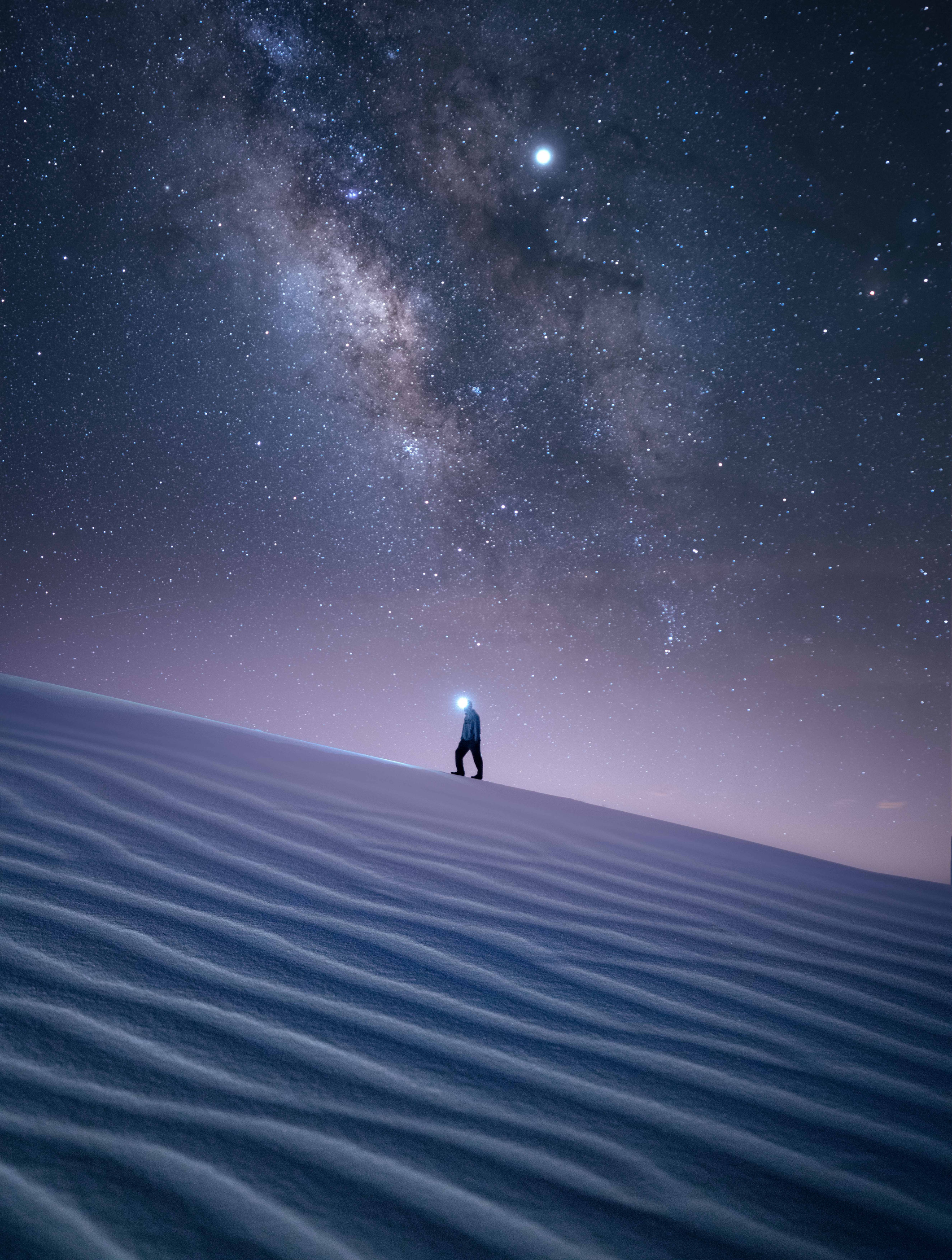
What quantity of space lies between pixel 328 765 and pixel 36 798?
6.18 feet

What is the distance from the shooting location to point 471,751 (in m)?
6.56

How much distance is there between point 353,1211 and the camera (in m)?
0.89

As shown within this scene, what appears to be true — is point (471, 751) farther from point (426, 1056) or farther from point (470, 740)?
point (426, 1056)

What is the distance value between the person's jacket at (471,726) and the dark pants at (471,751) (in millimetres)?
37

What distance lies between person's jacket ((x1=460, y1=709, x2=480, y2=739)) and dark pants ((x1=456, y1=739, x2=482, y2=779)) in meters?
0.04

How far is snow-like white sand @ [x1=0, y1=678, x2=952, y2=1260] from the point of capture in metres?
0.90

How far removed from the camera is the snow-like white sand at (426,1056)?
35.4 inches

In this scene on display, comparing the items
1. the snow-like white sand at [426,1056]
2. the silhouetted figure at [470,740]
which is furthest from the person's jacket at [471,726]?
the snow-like white sand at [426,1056]

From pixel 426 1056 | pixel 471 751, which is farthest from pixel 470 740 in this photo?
pixel 426 1056

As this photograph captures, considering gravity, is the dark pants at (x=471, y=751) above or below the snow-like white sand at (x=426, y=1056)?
above

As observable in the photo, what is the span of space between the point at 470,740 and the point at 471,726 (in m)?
0.14

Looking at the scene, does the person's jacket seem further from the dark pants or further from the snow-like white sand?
the snow-like white sand

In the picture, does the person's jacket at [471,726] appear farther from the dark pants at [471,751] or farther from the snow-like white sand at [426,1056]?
the snow-like white sand at [426,1056]

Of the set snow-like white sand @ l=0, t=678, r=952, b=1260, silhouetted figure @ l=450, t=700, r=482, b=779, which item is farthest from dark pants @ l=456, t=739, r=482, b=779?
snow-like white sand @ l=0, t=678, r=952, b=1260
